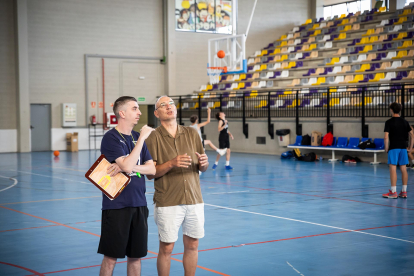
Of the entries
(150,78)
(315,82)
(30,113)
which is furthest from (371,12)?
(30,113)

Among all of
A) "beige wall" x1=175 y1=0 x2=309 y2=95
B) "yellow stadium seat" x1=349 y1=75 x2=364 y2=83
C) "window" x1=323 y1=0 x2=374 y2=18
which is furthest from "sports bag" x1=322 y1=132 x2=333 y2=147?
"window" x1=323 y1=0 x2=374 y2=18

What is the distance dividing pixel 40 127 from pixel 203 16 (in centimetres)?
1252

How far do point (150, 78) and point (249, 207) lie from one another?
2228 centimetres

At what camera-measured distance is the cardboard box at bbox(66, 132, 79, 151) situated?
91.7 ft

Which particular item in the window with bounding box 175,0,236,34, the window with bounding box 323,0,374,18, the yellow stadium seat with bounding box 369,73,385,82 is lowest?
the yellow stadium seat with bounding box 369,73,385,82

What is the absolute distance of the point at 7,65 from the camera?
26.8 m

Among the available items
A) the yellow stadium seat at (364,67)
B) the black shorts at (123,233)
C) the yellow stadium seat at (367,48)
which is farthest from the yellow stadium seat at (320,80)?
the black shorts at (123,233)

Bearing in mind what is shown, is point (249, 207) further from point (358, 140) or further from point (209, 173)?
point (358, 140)

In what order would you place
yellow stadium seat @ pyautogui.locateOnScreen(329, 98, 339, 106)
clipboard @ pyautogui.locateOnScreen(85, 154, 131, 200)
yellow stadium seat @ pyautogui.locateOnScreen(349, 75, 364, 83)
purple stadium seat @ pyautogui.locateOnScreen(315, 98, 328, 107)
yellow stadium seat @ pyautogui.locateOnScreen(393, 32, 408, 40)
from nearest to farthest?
clipboard @ pyautogui.locateOnScreen(85, 154, 131, 200) → yellow stadium seat @ pyautogui.locateOnScreen(329, 98, 339, 106) → purple stadium seat @ pyautogui.locateOnScreen(315, 98, 328, 107) → yellow stadium seat @ pyautogui.locateOnScreen(349, 75, 364, 83) → yellow stadium seat @ pyautogui.locateOnScreen(393, 32, 408, 40)

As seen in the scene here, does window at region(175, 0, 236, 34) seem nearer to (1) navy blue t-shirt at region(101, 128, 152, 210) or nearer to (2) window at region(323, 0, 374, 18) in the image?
(2) window at region(323, 0, 374, 18)

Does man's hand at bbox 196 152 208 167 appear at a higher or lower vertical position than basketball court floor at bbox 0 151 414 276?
higher

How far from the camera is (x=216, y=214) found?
9.26 meters

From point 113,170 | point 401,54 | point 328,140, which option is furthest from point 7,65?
point 113,170

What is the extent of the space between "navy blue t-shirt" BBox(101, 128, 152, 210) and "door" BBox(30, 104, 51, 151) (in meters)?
25.2
